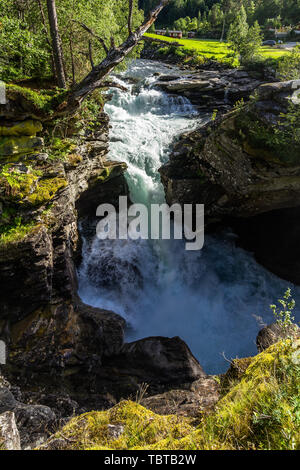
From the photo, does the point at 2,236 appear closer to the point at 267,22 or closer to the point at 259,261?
the point at 259,261

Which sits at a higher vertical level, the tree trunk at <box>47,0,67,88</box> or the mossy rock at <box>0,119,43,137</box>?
the tree trunk at <box>47,0,67,88</box>

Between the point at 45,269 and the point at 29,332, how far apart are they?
67.9 inches

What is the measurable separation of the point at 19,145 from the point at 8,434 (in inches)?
247

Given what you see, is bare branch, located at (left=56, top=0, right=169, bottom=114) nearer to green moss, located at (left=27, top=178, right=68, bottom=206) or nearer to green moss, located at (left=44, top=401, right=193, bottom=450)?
green moss, located at (left=27, top=178, right=68, bottom=206)

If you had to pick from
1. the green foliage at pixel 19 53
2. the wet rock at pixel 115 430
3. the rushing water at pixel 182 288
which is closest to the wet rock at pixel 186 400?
the wet rock at pixel 115 430

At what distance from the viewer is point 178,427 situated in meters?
2.75

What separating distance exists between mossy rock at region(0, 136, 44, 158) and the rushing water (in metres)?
5.25

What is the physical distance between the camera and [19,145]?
638 centimetres

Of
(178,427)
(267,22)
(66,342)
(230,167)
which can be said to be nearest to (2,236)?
(66,342)

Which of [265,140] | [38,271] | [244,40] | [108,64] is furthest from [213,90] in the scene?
[38,271]

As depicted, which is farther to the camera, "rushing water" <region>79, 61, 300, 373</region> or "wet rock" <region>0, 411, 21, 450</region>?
"rushing water" <region>79, 61, 300, 373</region>

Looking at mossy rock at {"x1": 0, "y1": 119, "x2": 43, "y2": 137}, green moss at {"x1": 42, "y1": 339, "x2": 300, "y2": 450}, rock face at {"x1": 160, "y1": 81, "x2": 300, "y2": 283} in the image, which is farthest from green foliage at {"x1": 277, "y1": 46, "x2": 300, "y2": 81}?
green moss at {"x1": 42, "y1": 339, "x2": 300, "y2": 450}

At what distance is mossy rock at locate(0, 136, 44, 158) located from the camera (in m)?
6.17

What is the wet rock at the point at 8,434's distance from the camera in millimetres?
2682
